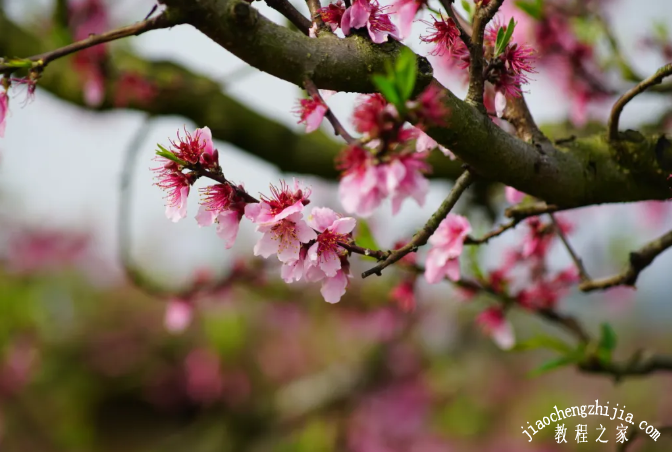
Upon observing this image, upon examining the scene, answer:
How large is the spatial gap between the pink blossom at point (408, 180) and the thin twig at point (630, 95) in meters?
0.39

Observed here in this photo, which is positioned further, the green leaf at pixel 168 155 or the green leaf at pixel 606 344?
the green leaf at pixel 606 344

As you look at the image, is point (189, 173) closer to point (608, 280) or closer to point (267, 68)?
point (267, 68)

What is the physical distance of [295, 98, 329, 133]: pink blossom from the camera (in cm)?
61

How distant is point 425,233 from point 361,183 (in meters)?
0.13

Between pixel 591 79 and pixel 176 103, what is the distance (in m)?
1.43

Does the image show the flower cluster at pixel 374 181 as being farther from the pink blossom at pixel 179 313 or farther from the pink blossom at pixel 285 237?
the pink blossom at pixel 179 313

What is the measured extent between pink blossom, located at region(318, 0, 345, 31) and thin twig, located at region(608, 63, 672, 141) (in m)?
0.43

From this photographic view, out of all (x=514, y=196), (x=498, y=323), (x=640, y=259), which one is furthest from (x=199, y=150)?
(x=498, y=323)

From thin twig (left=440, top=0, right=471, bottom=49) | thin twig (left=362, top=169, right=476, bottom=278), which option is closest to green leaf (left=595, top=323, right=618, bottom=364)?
thin twig (left=362, top=169, right=476, bottom=278)

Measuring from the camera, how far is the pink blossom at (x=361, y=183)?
591mm

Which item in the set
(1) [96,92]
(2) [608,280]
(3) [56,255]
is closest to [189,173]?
(2) [608,280]

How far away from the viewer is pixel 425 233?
0.68m

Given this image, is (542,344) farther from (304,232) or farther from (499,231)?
(304,232)

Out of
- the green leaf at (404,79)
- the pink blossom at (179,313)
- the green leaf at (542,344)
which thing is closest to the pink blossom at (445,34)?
the green leaf at (404,79)
